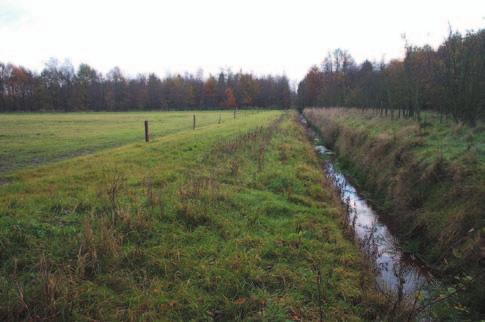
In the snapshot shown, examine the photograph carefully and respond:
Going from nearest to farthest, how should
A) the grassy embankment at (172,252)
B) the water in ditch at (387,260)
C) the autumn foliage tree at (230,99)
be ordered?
the grassy embankment at (172,252)
the water in ditch at (387,260)
the autumn foliage tree at (230,99)

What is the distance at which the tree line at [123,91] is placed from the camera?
299ft

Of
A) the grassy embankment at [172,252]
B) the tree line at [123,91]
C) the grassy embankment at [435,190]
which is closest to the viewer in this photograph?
the grassy embankment at [172,252]

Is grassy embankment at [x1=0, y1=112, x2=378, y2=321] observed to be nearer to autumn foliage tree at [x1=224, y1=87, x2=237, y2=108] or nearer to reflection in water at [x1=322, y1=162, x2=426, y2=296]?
reflection in water at [x1=322, y1=162, x2=426, y2=296]

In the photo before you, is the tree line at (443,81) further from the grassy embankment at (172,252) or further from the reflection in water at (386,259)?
the grassy embankment at (172,252)

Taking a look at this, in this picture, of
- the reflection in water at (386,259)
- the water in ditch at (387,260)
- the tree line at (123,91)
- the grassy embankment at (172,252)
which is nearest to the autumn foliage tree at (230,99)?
the tree line at (123,91)

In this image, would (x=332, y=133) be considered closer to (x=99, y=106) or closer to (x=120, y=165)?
(x=120, y=165)

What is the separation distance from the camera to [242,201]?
A: 810 cm

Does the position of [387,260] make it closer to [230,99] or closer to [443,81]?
[443,81]

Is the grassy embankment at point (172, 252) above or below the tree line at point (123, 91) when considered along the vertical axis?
below

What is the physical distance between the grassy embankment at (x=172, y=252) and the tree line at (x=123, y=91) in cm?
9214

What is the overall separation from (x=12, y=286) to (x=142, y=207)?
3.08 metres

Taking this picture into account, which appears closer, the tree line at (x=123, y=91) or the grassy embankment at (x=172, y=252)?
the grassy embankment at (x=172, y=252)

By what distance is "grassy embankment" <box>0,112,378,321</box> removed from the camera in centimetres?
411

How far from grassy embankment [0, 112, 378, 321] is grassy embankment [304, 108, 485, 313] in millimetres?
1968
